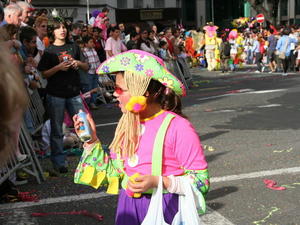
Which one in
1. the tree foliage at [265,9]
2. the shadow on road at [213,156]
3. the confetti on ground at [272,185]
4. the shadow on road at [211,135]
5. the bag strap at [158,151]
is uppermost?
the tree foliage at [265,9]

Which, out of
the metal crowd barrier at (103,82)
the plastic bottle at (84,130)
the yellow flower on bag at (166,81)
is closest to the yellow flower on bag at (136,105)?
the yellow flower on bag at (166,81)

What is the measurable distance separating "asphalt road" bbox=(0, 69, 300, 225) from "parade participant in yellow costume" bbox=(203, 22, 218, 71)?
1260 cm

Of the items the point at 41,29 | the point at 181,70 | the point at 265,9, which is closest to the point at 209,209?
the point at 41,29

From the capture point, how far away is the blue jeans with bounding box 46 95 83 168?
20.4 feet

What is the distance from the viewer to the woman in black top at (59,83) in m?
6.21

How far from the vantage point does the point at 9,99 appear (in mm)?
960

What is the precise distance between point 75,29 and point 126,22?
44202 millimetres

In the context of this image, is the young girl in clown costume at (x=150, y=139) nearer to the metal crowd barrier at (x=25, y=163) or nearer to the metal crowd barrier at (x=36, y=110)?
the metal crowd barrier at (x=25, y=163)

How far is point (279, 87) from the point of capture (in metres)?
14.7

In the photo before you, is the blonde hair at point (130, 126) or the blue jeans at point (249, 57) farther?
the blue jeans at point (249, 57)

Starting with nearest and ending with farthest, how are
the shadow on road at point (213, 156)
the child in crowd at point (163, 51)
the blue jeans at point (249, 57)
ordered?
the shadow on road at point (213, 156) < the child in crowd at point (163, 51) < the blue jeans at point (249, 57)

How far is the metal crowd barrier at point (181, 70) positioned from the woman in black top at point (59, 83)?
9.53m

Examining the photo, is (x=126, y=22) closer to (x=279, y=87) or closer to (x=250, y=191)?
(x=279, y=87)

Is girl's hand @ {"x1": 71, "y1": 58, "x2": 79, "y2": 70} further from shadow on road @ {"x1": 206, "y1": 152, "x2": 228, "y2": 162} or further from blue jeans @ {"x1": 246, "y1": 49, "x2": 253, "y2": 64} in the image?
blue jeans @ {"x1": 246, "y1": 49, "x2": 253, "y2": 64}
